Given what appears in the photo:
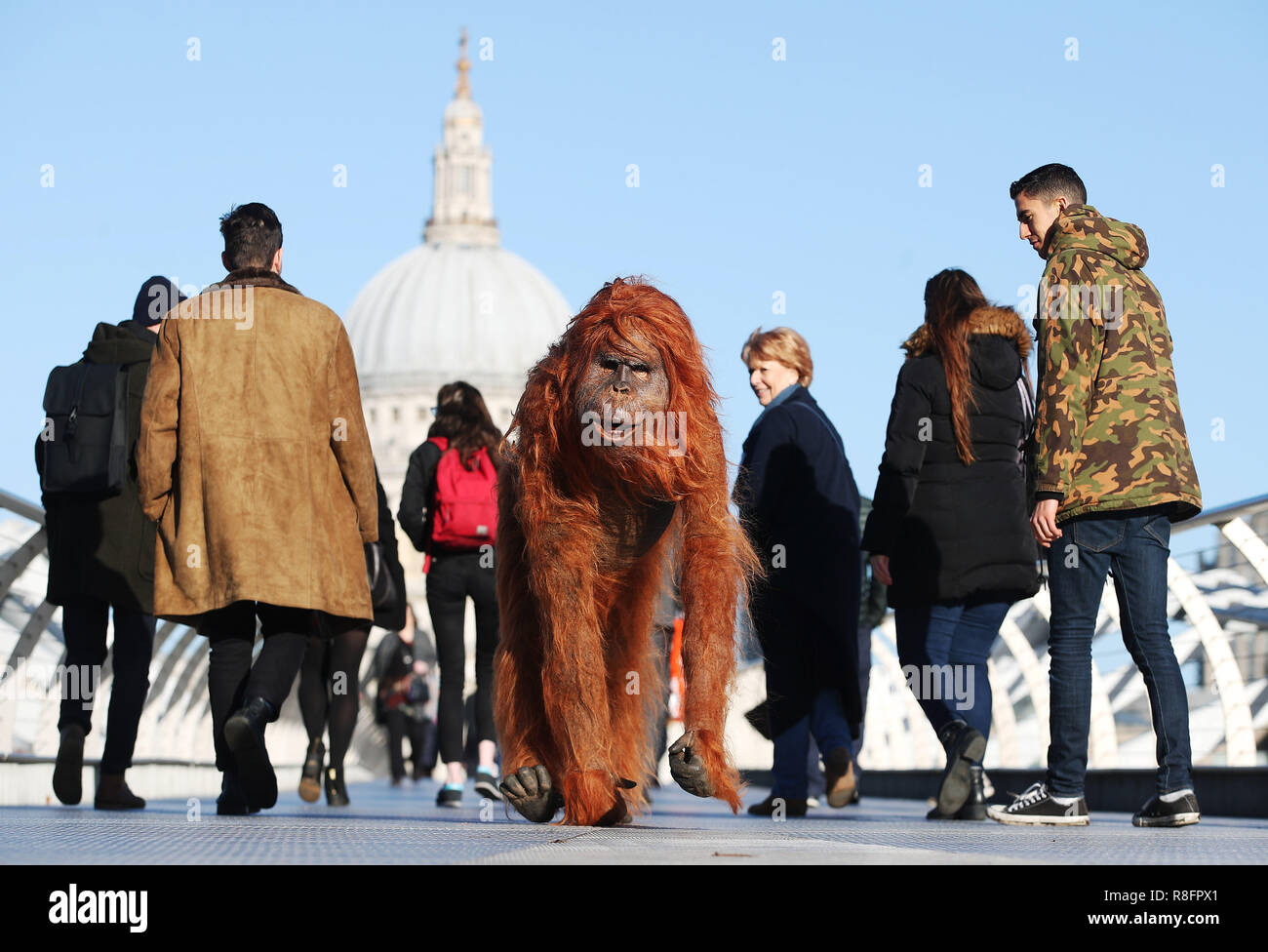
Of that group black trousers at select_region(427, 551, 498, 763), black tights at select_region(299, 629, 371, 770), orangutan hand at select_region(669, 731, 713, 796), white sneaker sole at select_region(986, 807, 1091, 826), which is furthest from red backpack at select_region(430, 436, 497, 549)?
orangutan hand at select_region(669, 731, 713, 796)

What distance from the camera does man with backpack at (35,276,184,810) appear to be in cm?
765

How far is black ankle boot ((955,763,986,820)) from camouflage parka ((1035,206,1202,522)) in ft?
4.57

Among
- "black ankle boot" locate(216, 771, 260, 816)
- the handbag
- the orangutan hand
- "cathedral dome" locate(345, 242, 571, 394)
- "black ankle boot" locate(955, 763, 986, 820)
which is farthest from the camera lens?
"cathedral dome" locate(345, 242, 571, 394)

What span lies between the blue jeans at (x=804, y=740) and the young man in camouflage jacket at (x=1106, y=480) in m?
1.40

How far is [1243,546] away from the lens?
8148 millimetres

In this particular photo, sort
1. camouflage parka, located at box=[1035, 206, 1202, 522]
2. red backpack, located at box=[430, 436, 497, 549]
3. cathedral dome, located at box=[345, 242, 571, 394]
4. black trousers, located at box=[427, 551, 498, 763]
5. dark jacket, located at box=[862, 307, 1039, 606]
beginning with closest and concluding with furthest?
camouflage parka, located at box=[1035, 206, 1202, 522] → dark jacket, located at box=[862, 307, 1039, 606] → red backpack, located at box=[430, 436, 497, 549] → black trousers, located at box=[427, 551, 498, 763] → cathedral dome, located at box=[345, 242, 571, 394]

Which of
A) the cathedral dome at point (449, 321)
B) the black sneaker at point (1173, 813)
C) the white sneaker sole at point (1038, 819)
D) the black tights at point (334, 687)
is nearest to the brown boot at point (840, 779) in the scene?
the white sneaker sole at point (1038, 819)

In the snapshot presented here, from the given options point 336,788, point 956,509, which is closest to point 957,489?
point 956,509

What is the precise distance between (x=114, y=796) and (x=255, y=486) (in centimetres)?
195

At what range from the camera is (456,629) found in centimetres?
915

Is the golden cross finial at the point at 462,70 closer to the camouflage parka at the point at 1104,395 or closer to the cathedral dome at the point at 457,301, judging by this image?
the cathedral dome at the point at 457,301

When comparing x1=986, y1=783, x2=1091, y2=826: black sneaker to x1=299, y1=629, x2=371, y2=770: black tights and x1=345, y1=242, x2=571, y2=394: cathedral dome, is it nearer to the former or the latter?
x1=299, y1=629, x2=371, y2=770: black tights
